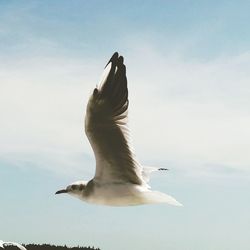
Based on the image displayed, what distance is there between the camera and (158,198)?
27.1 ft

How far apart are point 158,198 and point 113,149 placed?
90cm

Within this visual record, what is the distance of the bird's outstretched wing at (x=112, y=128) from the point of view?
839cm

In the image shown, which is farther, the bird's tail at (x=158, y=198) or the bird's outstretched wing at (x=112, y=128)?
the bird's outstretched wing at (x=112, y=128)

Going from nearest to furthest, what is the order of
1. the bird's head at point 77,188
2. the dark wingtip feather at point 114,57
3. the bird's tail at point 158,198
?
1. the bird's tail at point 158,198
2. the dark wingtip feather at point 114,57
3. the bird's head at point 77,188

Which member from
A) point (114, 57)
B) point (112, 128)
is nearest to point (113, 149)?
point (112, 128)

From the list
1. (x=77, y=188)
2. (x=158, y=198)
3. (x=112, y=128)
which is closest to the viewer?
(x=158, y=198)

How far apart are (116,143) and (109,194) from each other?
72cm

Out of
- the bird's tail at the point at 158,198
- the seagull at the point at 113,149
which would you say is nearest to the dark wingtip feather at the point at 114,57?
the seagull at the point at 113,149

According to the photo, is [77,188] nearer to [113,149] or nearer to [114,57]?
[113,149]

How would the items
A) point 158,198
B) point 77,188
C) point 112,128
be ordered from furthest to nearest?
point 77,188 → point 112,128 → point 158,198

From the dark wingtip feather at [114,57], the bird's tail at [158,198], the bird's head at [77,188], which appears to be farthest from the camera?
the bird's head at [77,188]

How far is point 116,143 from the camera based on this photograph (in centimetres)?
862

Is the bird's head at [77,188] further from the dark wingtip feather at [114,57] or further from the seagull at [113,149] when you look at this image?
the dark wingtip feather at [114,57]

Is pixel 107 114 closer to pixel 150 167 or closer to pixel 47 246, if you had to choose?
pixel 150 167
